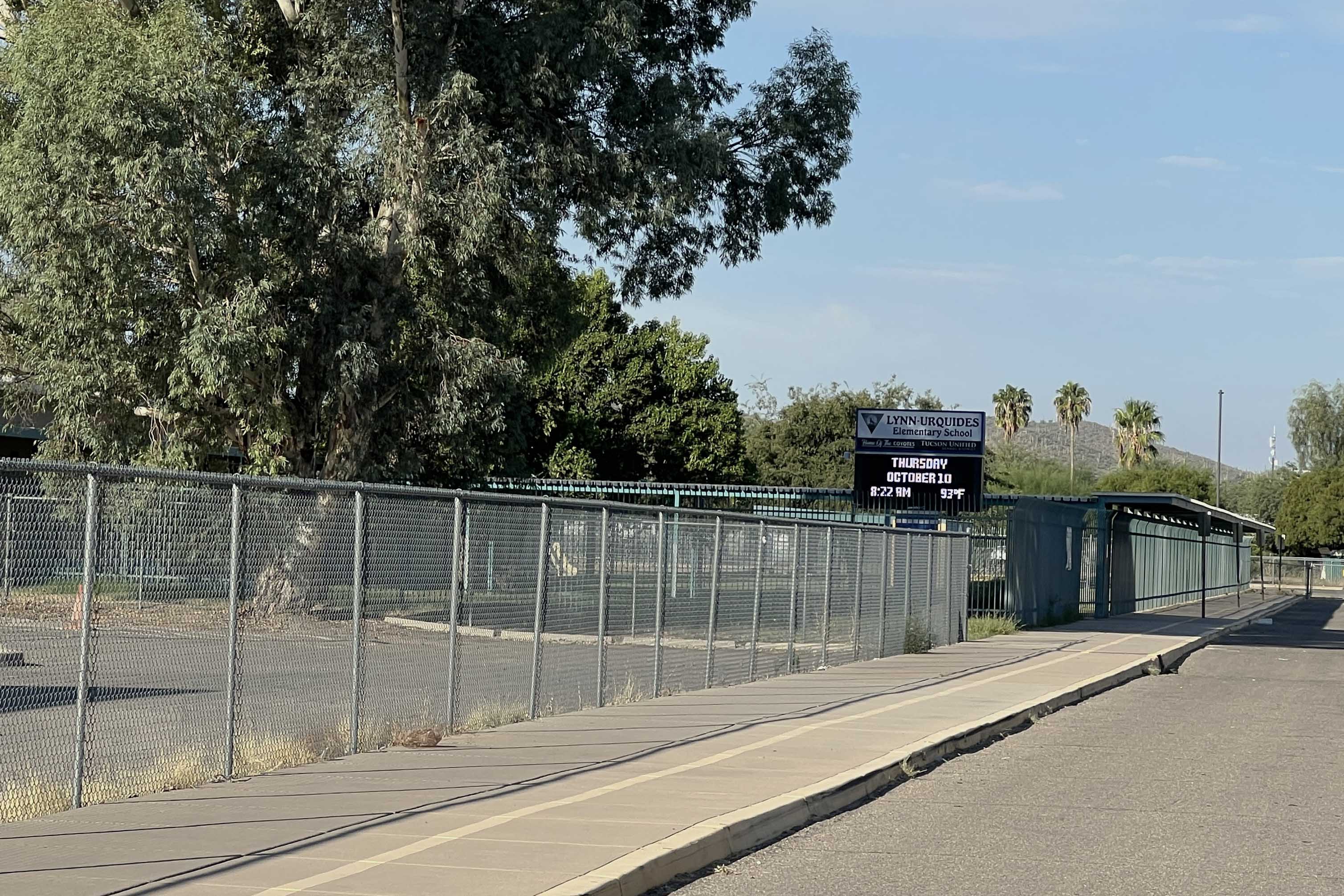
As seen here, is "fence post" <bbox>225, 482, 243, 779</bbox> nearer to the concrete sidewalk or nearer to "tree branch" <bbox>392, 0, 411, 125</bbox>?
the concrete sidewalk

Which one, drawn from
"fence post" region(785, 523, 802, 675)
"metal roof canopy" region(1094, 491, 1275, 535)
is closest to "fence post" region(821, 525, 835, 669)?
"fence post" region(785, 523, 802, 675)

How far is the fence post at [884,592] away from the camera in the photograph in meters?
23.0

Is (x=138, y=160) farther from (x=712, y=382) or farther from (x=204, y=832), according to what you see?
(x=712, y=382)

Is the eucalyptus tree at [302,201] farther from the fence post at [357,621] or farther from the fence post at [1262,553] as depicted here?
the fence post at [1262,553]

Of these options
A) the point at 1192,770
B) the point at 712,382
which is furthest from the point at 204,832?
the point at 712,382

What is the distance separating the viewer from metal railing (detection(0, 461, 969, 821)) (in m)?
8.67

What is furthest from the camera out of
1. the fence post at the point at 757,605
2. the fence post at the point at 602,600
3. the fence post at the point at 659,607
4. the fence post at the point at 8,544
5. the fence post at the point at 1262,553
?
the fence post at the point at 1262,553

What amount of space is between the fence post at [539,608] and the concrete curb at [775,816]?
3.33m

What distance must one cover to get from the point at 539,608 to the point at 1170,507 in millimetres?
48808

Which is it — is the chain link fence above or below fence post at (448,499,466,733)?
below

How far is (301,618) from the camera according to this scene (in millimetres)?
10844

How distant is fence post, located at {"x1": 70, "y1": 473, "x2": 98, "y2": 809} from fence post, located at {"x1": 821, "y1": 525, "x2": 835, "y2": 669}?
1300 centimetres

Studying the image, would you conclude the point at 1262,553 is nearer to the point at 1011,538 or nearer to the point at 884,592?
the point at 1011,538

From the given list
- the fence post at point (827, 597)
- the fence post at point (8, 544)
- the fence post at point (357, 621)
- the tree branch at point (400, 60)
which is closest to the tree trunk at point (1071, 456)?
the tree branch at point (400, 60)
